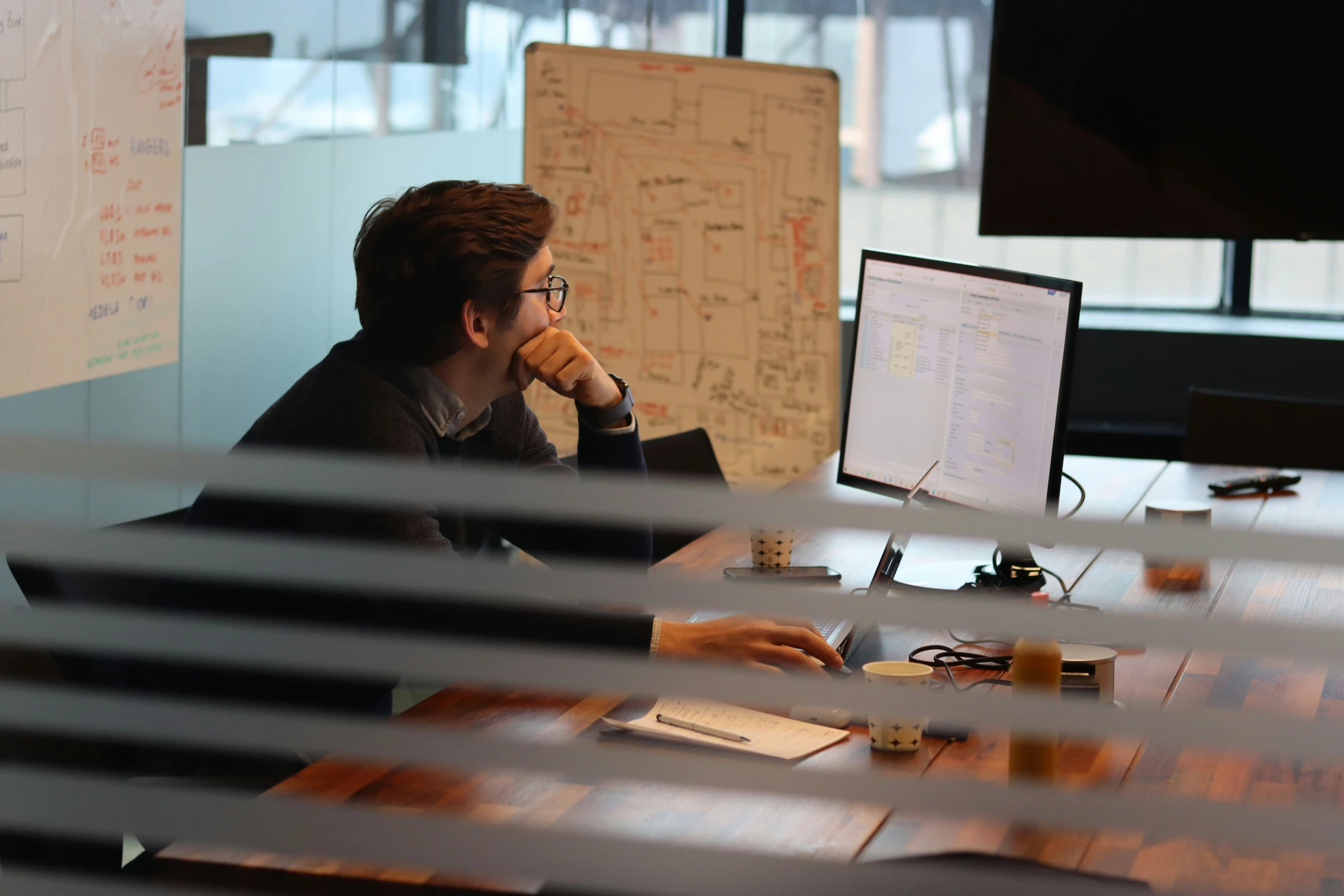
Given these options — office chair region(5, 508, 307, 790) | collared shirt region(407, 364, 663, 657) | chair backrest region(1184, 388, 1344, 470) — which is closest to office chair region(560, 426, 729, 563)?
collared shirt region(407, 364, 663, 657)

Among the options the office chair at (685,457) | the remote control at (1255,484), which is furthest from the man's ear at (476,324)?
the remote control at (1255,484)

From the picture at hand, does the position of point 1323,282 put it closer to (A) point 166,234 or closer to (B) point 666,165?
(B) point 666,165

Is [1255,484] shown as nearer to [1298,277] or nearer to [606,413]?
[606,413]

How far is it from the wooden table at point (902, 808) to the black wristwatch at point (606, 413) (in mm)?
610

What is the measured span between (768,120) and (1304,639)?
3.44 m

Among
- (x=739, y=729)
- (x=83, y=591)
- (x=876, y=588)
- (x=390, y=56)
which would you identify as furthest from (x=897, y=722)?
(x=390, y=56)

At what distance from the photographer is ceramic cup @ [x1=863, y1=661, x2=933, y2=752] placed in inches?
60.8

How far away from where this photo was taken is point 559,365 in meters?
2.09

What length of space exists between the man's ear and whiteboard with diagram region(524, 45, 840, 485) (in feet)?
6.09

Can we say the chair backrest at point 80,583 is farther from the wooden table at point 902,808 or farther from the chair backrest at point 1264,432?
the chair backrest at point 1264,432

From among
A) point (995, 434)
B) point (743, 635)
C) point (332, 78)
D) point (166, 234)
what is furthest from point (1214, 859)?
point (332, 78)

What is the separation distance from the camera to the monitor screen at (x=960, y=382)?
204cm

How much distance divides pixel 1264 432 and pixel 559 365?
2.15 m

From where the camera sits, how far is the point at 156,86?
2.78 m
